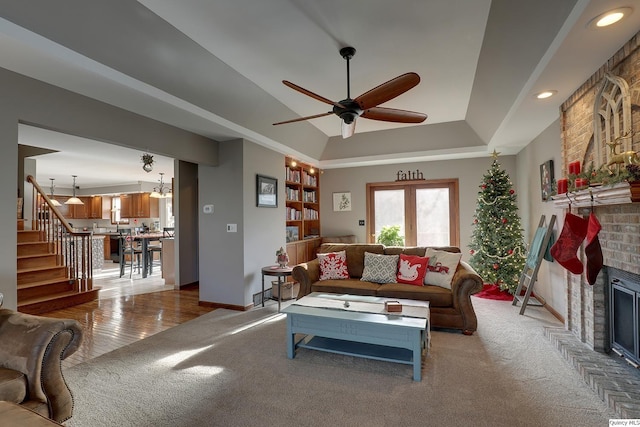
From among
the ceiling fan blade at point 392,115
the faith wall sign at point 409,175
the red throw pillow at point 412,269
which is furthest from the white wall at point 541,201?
the ceiling fan blade at point 392,115

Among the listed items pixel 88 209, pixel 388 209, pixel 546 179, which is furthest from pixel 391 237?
pixel 88 209

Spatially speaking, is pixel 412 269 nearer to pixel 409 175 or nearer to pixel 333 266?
pixel 333 266

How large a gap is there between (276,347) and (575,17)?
344 cm

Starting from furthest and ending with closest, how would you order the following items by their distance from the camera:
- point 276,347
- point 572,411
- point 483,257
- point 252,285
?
point 483,257
point 252,285
point 276,347
point 572,411

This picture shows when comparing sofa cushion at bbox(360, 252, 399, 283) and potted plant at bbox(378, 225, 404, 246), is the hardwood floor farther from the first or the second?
potted plant at bbox(378, 225, 404, 246)

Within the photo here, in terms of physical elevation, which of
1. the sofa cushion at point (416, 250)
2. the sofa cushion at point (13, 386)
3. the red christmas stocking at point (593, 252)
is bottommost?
the sofa cushion at point (13, 386)

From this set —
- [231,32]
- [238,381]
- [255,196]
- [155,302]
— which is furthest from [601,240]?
[155,302]

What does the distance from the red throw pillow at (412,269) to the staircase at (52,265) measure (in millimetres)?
4882

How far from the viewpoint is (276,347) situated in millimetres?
3043

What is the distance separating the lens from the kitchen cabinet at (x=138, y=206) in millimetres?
9797

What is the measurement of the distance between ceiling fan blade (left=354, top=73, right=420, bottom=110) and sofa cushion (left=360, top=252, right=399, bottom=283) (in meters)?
2.10

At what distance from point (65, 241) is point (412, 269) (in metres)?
5.58

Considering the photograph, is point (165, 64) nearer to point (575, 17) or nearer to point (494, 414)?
point (575, 17)

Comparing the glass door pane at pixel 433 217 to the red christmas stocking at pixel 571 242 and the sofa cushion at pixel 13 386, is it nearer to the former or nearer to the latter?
the red christmas stocking at pixel 571 242
